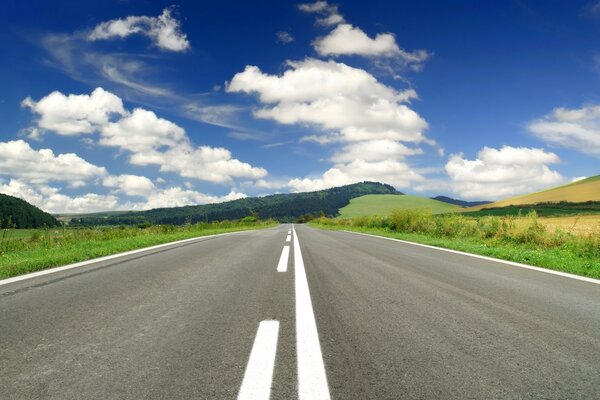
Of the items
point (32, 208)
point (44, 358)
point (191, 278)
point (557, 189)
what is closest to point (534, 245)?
point (191, 278)

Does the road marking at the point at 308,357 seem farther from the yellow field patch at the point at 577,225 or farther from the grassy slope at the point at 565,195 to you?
the grassy slope at the point at 565,195

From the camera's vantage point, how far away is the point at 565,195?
199 ft

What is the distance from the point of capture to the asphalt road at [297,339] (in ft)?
7.47

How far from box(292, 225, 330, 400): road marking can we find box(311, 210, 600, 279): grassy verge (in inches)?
246

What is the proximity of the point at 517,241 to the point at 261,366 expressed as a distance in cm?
1399

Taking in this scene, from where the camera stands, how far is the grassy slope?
56.8 metres

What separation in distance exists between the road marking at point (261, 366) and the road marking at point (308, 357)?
0.19m

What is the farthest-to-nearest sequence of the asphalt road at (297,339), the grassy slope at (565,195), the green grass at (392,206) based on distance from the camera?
the green grass at (392,206)
the grassy slope at (565,195)
the asphalt road at (297,339)

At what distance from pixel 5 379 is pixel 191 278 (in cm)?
370

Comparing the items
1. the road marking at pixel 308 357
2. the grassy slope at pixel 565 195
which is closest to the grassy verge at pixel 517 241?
the road marking at pixel 308 357

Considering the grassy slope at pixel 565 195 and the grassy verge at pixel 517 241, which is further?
the grassy slope at pixel 565 195

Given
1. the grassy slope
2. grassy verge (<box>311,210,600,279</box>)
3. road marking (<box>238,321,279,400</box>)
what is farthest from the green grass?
road marking (<box>238,321,279,400</box>)

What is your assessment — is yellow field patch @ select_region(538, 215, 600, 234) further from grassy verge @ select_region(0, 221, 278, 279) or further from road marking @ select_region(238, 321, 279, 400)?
grassy verge @ select_region(0, 221, 278, 279)

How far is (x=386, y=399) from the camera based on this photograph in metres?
2.11
